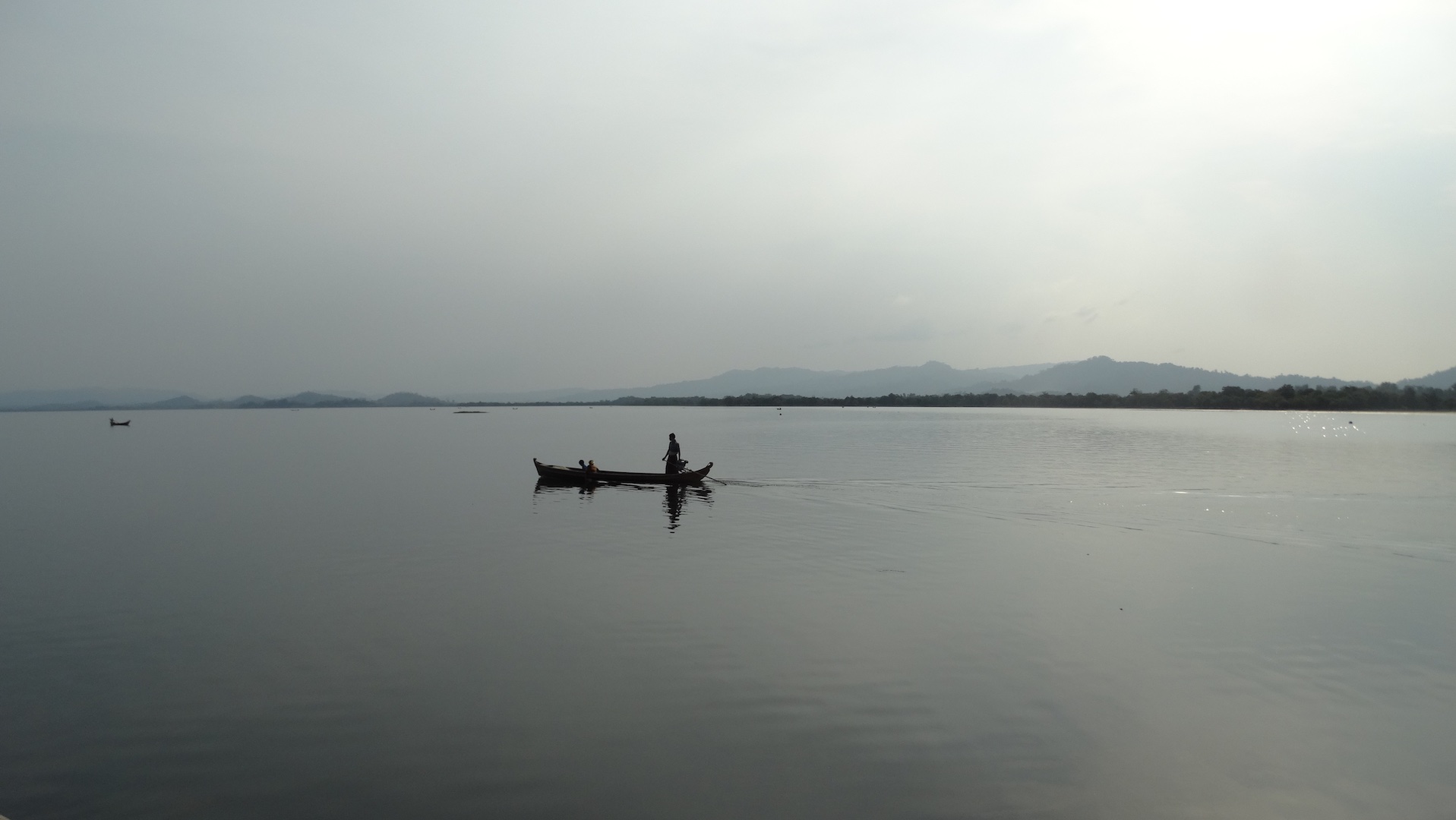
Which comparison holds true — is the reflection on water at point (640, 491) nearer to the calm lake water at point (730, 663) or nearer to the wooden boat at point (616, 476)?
the wooden boat at point (616, 476)

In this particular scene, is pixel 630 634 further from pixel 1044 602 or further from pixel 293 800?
pixel 1044 602

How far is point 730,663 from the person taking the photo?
48.2ft

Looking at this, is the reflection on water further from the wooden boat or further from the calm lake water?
the calm lake water

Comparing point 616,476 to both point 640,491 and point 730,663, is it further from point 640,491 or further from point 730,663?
point 730,663

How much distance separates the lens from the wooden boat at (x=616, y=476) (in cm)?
4269

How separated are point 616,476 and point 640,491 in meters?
1.54

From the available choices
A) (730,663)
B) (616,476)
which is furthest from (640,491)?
(730,663)

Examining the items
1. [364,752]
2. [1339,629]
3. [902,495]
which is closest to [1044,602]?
[1339,629]

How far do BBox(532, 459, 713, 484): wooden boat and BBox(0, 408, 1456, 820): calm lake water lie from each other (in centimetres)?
746

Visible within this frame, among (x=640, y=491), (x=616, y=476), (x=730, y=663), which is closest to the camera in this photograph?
(x=730, y=663)

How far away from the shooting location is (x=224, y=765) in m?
10.4

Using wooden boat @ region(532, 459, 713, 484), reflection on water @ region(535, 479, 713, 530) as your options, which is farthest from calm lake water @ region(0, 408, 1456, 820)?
wooden boat @ region(532, 459, 713, 484)

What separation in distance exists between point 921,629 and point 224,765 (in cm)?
1254

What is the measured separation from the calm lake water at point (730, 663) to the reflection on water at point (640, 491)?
3.57 m
